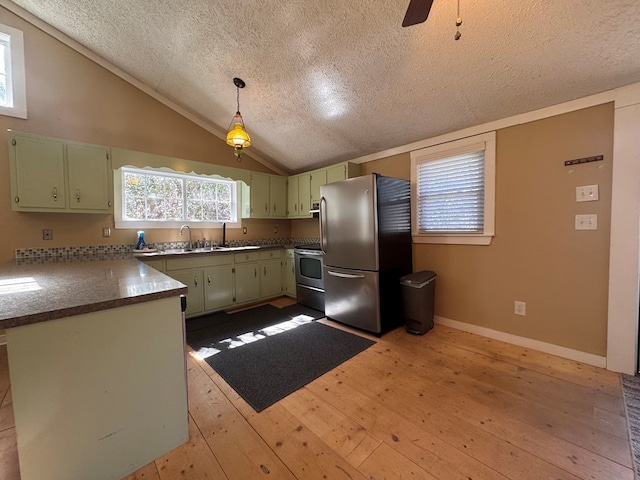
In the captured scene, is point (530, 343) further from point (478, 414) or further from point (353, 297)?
point (353, 297)

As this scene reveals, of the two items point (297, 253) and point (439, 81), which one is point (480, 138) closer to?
point (439, 81)

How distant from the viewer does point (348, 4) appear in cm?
192

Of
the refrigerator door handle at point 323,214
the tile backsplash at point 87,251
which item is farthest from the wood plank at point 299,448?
the tile backsplash at point 87,251

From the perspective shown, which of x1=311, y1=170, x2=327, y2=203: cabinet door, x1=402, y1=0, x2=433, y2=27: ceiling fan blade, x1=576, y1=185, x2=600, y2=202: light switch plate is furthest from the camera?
x1=311, y1=170, x2=327, y2=203: cabinet door

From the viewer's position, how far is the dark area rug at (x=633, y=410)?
1.30 metres

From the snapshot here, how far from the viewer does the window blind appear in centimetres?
276

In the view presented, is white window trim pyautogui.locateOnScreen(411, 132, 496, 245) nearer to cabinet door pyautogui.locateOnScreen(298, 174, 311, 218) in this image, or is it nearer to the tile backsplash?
cabinet door pyautogui.locateOnScreen(298, 174, 311, 218)

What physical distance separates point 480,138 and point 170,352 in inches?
129

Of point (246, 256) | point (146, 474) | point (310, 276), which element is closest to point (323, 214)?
point (310, 276)

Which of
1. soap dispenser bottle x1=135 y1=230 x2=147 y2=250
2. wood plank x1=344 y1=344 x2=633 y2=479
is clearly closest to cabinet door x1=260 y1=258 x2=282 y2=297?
soap dispenser bottle x1=135 y1=230 x2=147 y2=250

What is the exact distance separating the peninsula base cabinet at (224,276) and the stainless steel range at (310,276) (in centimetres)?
47

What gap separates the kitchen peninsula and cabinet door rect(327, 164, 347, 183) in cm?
282

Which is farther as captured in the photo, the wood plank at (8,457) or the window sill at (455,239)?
the window sill at (455,239)

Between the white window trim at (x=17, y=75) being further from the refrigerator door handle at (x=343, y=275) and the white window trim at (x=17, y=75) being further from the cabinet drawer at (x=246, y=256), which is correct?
the refrigerator door handle at (x=343, y=275)
